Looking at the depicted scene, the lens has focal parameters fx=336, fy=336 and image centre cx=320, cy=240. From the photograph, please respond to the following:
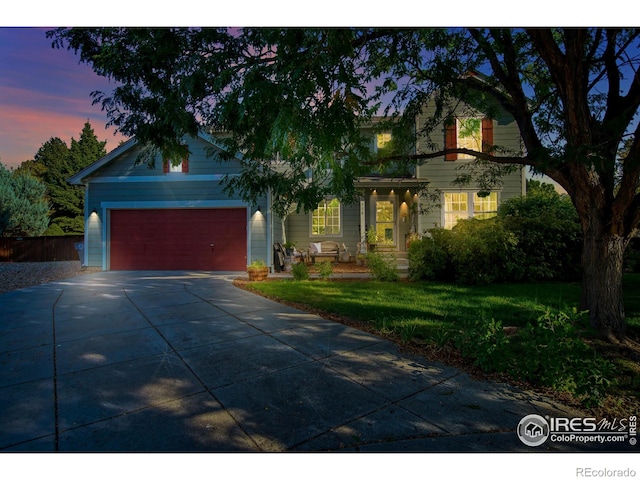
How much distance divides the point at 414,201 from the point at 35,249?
19.4 m

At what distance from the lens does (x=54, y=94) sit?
4.84 metres

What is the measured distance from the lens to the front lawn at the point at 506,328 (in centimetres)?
296

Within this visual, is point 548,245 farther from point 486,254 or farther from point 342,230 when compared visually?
point 342,230

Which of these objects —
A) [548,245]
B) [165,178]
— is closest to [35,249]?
[165,178]

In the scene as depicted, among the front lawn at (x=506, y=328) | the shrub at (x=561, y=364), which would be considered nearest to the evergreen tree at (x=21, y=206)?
the front lawn at (x=506, y=328)

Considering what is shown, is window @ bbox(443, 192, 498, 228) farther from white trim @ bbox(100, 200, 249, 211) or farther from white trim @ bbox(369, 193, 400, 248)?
white trim @ bbox(100, 200, 249, 211)

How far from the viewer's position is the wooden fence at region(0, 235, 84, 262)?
1762 centimetres

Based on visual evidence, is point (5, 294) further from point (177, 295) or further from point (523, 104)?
point (523, 104)

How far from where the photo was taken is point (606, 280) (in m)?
4.14

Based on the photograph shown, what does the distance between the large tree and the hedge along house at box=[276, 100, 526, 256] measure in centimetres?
664

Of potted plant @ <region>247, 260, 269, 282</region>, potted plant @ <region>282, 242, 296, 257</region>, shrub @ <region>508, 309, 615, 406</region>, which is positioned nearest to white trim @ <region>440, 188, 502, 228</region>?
potted plant @ <region>282, 242, 296, 257</region>

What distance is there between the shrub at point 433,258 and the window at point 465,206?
3.83 meters

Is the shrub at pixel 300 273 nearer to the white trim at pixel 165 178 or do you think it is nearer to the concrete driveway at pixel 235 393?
the concrete driveway at pixel 235 393
